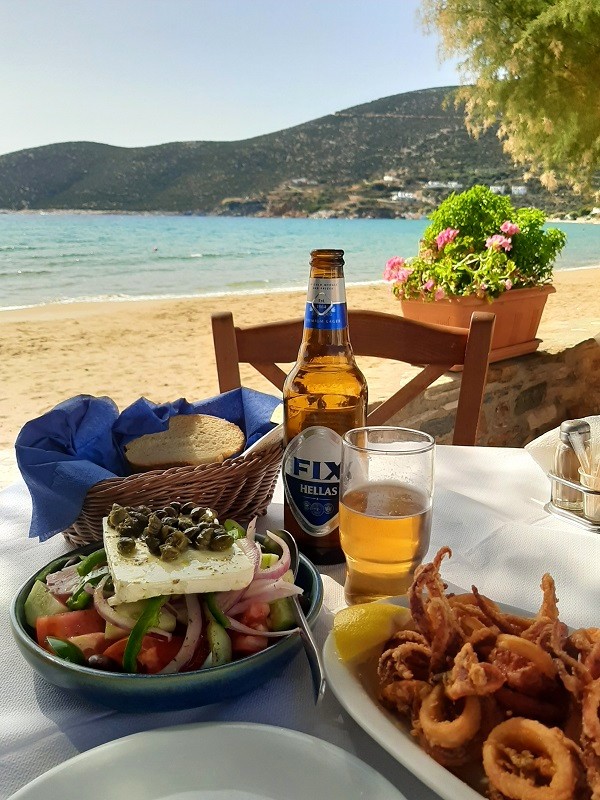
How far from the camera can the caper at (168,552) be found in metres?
0.69

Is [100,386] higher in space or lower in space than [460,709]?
lower

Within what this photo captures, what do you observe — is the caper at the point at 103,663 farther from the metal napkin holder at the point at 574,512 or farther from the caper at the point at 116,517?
the metal napkin holder at the point at 574,512

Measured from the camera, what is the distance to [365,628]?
674 millimetres

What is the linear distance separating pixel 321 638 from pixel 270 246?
82.0ft

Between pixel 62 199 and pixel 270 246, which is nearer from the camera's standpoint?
pixel 270 246

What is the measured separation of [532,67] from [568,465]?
232 inches

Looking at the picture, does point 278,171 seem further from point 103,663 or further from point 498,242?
point 103,663

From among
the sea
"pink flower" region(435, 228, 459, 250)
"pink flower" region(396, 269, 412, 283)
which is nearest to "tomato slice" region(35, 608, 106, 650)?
"pink flower" region(396, 269, 412, 283)

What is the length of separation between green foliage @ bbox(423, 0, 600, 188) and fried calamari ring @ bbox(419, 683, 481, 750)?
6221 millimetres

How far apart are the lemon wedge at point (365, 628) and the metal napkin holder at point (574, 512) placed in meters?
0.54

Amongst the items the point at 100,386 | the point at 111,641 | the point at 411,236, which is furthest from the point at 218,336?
the point at 411,236

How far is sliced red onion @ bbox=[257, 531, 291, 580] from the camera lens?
2.44 ft

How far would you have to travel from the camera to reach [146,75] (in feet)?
148

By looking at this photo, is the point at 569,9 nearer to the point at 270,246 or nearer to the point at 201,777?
the point at 201,777
